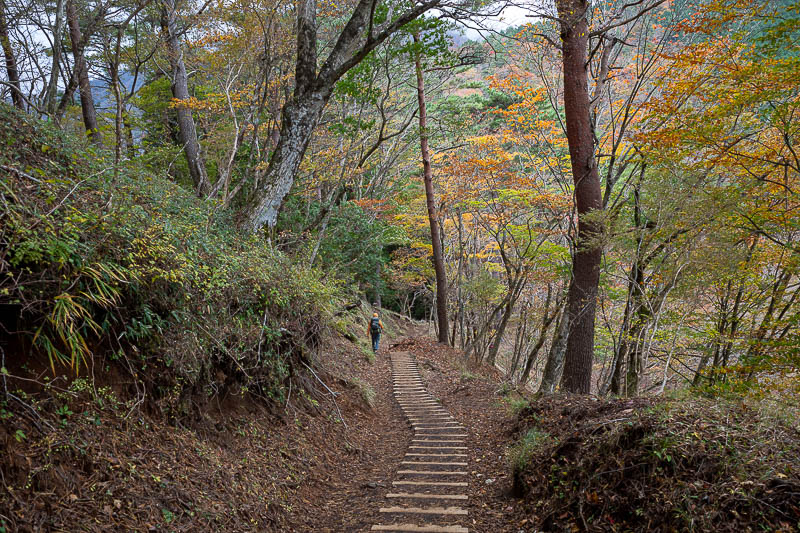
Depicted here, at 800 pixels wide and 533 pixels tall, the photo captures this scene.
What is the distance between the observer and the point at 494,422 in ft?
23.1

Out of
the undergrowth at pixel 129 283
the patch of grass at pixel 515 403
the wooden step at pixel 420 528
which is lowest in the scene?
the wooden step at pixel 420 528

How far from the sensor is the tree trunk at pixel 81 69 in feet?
25.8

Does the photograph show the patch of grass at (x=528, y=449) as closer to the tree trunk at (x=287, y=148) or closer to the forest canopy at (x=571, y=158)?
the forest canopy at (x=571, y=158)

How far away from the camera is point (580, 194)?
659 cm

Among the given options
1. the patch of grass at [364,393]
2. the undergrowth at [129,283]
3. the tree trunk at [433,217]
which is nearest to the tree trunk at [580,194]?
the patch of grass at [364,393]

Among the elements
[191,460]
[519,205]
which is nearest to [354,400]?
[191,460]

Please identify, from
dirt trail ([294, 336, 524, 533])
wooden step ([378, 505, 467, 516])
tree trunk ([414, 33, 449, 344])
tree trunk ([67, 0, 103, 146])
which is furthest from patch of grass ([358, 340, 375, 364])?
tree trunk ([67, 0, 103, 146])

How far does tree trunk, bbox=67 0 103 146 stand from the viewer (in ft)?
25.8

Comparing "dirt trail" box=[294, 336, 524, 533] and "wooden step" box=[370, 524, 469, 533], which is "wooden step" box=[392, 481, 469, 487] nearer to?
"dirt trail" box=[294, 336, 524, 533]

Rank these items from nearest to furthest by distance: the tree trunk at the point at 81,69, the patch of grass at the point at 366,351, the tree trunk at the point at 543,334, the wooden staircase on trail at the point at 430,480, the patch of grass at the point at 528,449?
the wooden staircase on trail at the point at 430,480 → the patch of grass at the point at 528,449 → the tree trunk at the point at 81,69 → the tree trunk at the point at 543,334 → the patch of grass at the point at 366,351

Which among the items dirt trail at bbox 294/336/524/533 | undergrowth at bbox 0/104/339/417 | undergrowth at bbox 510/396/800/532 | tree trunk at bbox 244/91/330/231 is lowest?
dirt trail at bbox 294/336/524/533

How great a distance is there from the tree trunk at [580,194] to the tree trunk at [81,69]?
27.3 feet

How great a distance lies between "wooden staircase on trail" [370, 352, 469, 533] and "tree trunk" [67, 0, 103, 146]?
7791mm

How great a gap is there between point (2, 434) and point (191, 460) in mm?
1551
